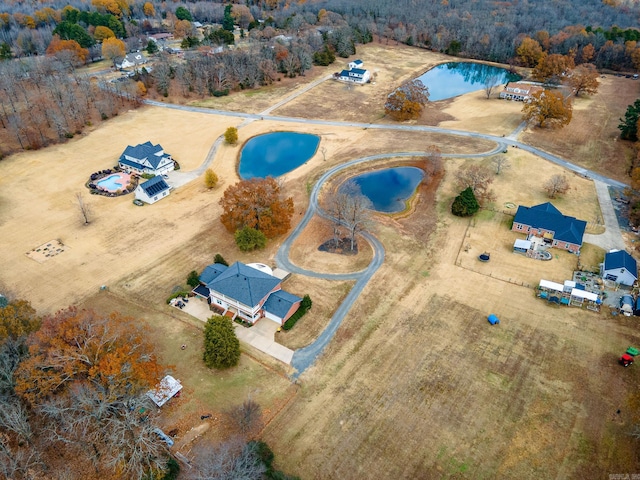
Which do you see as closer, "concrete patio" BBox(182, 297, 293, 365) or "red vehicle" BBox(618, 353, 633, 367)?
"red vehicle" BBox(618, 353, 633, 367)

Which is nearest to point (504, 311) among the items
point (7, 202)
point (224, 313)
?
point (224, 313)

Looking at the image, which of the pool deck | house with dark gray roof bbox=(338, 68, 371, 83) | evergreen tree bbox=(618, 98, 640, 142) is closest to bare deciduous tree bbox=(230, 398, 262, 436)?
the pool deck

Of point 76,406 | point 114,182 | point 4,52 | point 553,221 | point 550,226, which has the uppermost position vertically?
point 4,52

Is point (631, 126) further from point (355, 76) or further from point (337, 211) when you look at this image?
point (355, 76)

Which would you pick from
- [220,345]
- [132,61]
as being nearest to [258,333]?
[220,345]

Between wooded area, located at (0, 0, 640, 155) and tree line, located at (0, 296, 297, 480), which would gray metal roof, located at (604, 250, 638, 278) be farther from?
wooded area, located at (0, 0, 640, 155)

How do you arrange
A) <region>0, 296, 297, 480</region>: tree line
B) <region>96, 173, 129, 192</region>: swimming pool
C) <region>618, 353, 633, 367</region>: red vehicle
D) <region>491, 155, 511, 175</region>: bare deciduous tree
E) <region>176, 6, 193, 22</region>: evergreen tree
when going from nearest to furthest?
<region>0, 296, 297, 480</region>: tree line < <region>618, 353, 633, 367</region>: red vehicle < <region>96, 173, 129, 192</region>: swimming pool < <region>491, 155, 511, 175</region>: bare deciduous tree < <region>176, 6, 193, 22</region>: evergreen tree

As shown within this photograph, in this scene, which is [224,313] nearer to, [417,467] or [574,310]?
[417,467]
